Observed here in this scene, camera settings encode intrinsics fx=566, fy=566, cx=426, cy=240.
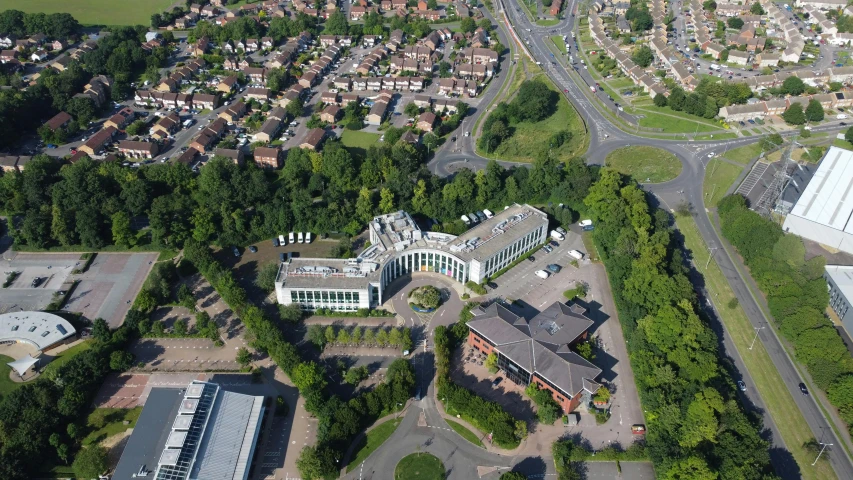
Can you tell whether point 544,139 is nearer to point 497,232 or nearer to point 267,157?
point 497,232

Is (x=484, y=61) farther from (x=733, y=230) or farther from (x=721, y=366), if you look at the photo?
(x=721, y=366)

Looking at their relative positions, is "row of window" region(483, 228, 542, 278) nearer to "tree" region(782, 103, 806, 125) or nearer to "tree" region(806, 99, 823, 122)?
"tree" region(782, 103, 806, 125)

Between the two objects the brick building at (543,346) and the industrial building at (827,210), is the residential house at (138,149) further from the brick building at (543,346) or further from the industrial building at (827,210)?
the industrial building at (827,210)

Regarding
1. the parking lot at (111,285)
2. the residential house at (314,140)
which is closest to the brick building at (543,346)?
the parking lot at (111,285)

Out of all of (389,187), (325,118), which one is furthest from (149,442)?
(325,118)

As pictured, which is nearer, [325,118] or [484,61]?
[325,118]
